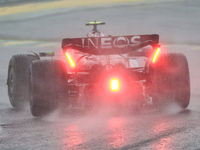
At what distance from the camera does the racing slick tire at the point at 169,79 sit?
9.97m

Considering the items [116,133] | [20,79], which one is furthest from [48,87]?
[116,133]

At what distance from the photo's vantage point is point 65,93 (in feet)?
32.2

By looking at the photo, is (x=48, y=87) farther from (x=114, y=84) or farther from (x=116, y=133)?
(x=116, y=133)

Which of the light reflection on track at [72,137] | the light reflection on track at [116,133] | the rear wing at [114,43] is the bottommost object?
the light reflection on track at [116,133]

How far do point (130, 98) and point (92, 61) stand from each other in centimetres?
108

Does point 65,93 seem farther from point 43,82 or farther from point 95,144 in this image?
point 95,144

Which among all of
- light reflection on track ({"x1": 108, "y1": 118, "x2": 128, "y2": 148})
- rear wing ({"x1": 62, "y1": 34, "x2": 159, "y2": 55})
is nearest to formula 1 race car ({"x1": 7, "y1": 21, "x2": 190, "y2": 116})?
rear wing ({"x1": 62, "y1": 34, "x2": 159, "y2": 55})

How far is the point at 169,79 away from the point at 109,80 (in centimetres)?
104

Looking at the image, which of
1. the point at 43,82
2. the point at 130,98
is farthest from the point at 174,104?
the point at 43,82

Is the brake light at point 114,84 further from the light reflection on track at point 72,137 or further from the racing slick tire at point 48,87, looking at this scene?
the light reflection on track at point 72,137

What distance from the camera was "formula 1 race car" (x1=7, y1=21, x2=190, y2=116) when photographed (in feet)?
32.0

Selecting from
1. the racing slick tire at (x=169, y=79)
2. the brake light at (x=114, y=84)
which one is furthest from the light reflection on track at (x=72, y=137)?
the racing slick tire at (x=169, y=79)

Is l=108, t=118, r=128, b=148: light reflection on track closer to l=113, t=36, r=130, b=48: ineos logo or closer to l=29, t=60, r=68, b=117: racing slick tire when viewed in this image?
l=29, t=60, r=68, b=117: racing slick tire

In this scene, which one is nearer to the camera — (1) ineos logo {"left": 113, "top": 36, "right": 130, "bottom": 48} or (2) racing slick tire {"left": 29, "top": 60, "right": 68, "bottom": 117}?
(2) racing slick tire {"left": 29, "top": 60, "right": 68, "bottom": 117}
